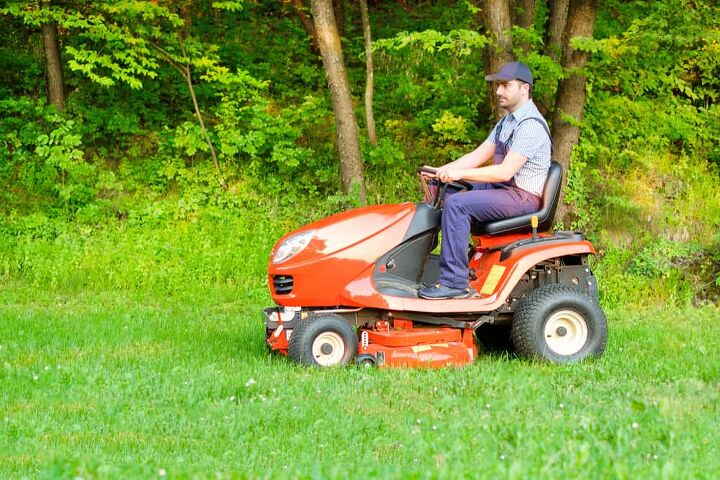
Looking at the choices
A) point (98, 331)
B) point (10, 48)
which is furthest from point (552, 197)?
point (10, 48)

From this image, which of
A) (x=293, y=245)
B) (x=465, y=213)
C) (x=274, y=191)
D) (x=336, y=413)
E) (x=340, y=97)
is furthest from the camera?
(x=274, y=191)

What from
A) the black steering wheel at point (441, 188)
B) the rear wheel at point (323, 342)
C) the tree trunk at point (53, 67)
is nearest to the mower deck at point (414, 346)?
the rear wheel at point (323, 342)

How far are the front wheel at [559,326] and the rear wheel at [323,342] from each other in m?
1.13

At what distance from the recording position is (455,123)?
12.4 m

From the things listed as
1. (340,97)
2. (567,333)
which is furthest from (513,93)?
(340,97)

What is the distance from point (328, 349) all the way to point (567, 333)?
1624 millimetres

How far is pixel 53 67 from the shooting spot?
1310cm

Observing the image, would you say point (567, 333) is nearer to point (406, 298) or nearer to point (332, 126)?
point (406, 298)

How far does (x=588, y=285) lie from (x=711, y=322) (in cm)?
254

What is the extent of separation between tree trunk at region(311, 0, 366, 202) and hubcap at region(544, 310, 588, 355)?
4.90 m

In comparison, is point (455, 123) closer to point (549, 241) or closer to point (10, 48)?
point (549, 241)

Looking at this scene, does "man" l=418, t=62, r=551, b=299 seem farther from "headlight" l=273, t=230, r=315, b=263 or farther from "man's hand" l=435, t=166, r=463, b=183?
"headlight" l=273, t=230, r=315, b=263

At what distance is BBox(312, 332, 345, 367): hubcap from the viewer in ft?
22.1

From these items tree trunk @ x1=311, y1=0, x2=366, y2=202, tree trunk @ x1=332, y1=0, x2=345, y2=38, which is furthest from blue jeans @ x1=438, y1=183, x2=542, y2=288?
tree trunk @ x1=332, y1=0, x2=345, y2=38
